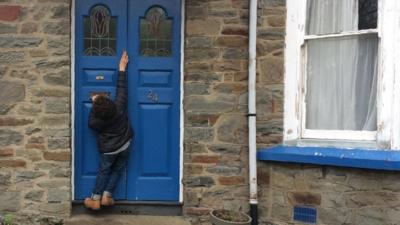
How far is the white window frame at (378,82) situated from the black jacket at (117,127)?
161cm

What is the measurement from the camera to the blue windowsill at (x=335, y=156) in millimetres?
4223

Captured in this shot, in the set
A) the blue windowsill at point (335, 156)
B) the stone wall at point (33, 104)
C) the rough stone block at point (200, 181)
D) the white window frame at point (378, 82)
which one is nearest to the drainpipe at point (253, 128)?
the blue windowsill at point (335, 156)

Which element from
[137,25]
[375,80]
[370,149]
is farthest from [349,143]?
[137,25]

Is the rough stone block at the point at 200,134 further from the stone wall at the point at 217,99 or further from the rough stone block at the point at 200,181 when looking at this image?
the rough stone block at the point at 200,181

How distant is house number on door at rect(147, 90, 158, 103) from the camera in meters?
5.20

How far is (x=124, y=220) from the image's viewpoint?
5.05m

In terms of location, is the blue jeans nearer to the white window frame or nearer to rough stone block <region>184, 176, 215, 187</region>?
rough stone block <region>184, 176, 215, 187</region>

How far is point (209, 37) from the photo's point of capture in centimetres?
505

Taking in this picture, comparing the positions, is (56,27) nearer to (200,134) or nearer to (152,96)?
(152,96)

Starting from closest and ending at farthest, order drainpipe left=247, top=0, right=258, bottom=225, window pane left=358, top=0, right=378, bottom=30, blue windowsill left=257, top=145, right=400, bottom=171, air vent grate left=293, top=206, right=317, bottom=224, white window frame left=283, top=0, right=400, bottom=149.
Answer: blue windowsill left=257, top=145, right=400, bottom=171 < white window frame left=283, top=0, right=400, bottom=149 < window pane left=358, top=0, right=378, bottom=30 < air vent grate left=293, top=206, right=317, bottom=224 < drainpipe left=247, top=0, right=258, bottom=225

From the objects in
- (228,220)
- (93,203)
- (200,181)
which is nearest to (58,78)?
(93,203)

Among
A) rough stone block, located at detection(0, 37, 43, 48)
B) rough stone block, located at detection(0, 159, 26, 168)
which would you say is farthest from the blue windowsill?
rough stone block, located at detection(0, 37, 43, 48)

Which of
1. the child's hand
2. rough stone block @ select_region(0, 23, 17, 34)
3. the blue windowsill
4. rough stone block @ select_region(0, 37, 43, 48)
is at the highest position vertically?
rough stone block @ select_region(0, 23, 17, 34)

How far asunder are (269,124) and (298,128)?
0.94 feet
